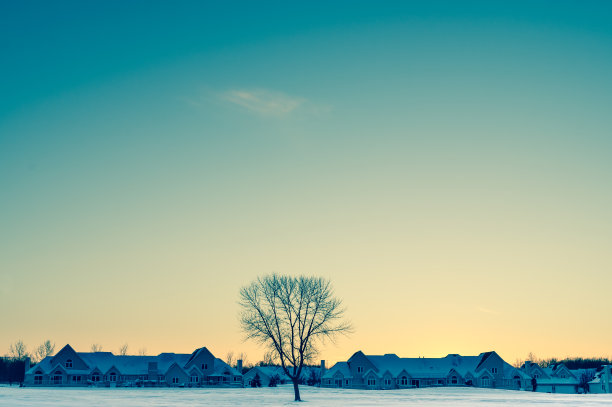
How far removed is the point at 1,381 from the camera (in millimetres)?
161375

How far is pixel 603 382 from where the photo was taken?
137 metres

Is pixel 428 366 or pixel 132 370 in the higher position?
pixel 428 366

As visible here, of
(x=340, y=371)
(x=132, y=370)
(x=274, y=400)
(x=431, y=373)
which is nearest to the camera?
(x=274, y=400)

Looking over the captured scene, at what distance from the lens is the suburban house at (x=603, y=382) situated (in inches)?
5276

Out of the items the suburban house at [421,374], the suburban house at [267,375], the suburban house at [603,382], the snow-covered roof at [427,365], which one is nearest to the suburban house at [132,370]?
the suburban house at [267,375]

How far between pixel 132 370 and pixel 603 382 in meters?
103

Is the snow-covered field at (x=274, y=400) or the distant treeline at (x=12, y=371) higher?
the snow-covered field at (x=274, y=400)

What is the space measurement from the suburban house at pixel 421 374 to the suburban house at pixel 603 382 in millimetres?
15991

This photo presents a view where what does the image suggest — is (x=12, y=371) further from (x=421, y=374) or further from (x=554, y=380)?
(x=554, y=380)

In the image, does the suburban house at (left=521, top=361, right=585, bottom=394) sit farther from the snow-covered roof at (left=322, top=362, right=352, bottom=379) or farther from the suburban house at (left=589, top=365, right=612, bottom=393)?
the snow-covered roof at (left=322, top=362, right=352, bottom=379)

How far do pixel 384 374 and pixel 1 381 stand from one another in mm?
100068

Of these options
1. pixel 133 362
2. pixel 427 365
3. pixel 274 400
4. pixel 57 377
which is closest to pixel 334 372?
pixel 427 365

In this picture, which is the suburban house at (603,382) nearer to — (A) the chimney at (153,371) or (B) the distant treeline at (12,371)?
(A) the chimney at (153,371)

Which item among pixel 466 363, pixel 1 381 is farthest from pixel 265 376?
pixel 1 381
